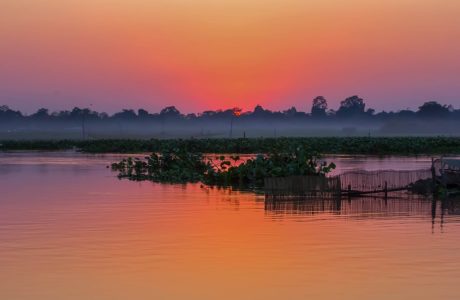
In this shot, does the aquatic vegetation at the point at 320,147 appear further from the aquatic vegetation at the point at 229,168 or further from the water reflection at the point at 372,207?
the water reflection at the point at 372,207

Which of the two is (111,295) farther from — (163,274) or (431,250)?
(431,250)

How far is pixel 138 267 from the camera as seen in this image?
17125 millimetres

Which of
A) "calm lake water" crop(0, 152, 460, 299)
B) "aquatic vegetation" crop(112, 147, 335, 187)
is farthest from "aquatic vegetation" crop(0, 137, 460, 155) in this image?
"calm lake water" crop(0, 152, 460, 299)

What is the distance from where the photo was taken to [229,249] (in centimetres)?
1958

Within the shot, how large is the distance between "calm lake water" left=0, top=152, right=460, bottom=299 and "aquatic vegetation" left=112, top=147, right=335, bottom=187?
23.6 ft

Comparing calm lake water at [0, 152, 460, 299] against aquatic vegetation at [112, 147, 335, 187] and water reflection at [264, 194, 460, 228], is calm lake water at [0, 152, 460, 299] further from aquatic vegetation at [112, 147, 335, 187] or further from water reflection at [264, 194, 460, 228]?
aquatic vegetation at [112, 147, 335, 187]

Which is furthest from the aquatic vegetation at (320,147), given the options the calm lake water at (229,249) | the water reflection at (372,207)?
the calm lake water at (229,249)

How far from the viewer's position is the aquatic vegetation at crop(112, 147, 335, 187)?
1534 inches

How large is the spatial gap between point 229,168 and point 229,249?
78.0 ft

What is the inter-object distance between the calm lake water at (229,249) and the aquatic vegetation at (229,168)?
721cm

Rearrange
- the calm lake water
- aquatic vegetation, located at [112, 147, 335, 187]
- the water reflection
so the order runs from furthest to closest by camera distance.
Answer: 1. aquatic vegetation, located at [112, 147, 335, 187]
2. the water reflection
3. the calm lake water

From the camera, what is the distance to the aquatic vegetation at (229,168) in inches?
1534

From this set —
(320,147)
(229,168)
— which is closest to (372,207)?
(229,168)

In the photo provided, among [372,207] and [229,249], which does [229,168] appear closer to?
[372,207]
